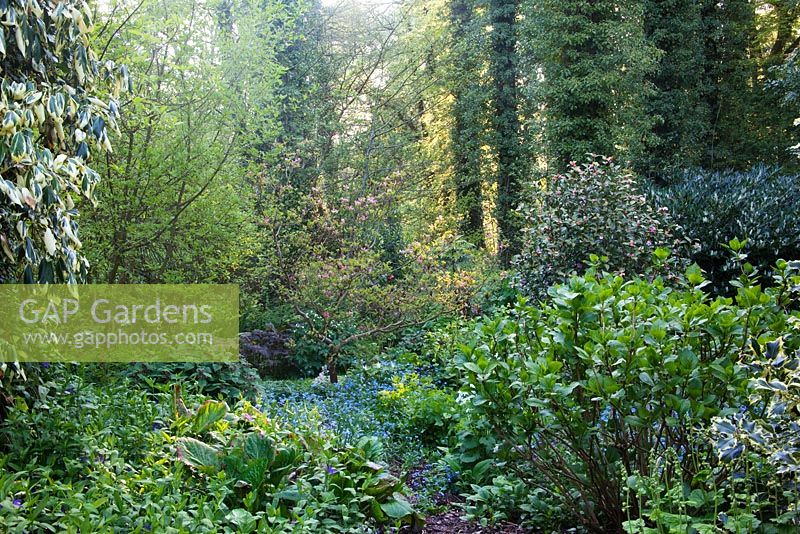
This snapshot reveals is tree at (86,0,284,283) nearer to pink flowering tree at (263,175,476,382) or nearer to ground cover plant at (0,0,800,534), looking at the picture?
ground cover plant at (0,0,800,534)

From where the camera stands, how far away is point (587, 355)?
2420 mm

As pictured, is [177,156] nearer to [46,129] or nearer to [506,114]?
[46,129]

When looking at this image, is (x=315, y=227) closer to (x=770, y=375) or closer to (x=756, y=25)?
(x=770, y=375)

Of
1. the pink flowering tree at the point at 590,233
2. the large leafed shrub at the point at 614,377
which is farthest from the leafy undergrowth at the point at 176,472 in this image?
the pink flowering tree at the point at 590,233

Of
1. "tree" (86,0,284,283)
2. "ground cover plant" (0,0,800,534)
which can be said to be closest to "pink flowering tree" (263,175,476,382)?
"ground cover plant" (0,0,800,534)

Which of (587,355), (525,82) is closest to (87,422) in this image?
(587,355)
